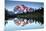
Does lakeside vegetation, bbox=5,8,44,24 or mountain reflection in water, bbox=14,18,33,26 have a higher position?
lakeside vegetation, bbox=5,8,44,24

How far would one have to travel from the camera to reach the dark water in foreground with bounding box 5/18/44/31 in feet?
3.32

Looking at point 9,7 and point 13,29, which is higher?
point 9,7

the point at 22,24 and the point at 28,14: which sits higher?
the point at 28,14

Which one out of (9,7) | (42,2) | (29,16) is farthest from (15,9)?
(42,2)

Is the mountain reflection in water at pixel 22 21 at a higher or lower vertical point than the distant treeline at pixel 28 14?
lower

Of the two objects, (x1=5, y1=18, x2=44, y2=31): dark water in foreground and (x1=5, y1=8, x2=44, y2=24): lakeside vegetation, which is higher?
(x1=5, y1=8, x2=44, y2=24): lakeside vegetation

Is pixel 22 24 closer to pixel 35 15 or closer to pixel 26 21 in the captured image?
pixel 26 21

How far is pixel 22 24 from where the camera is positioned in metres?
1.04

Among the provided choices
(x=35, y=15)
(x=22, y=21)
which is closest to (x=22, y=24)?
(x=22, y=21)

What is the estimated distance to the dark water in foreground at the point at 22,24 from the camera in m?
1.01

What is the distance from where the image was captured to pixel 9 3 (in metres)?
1.02
